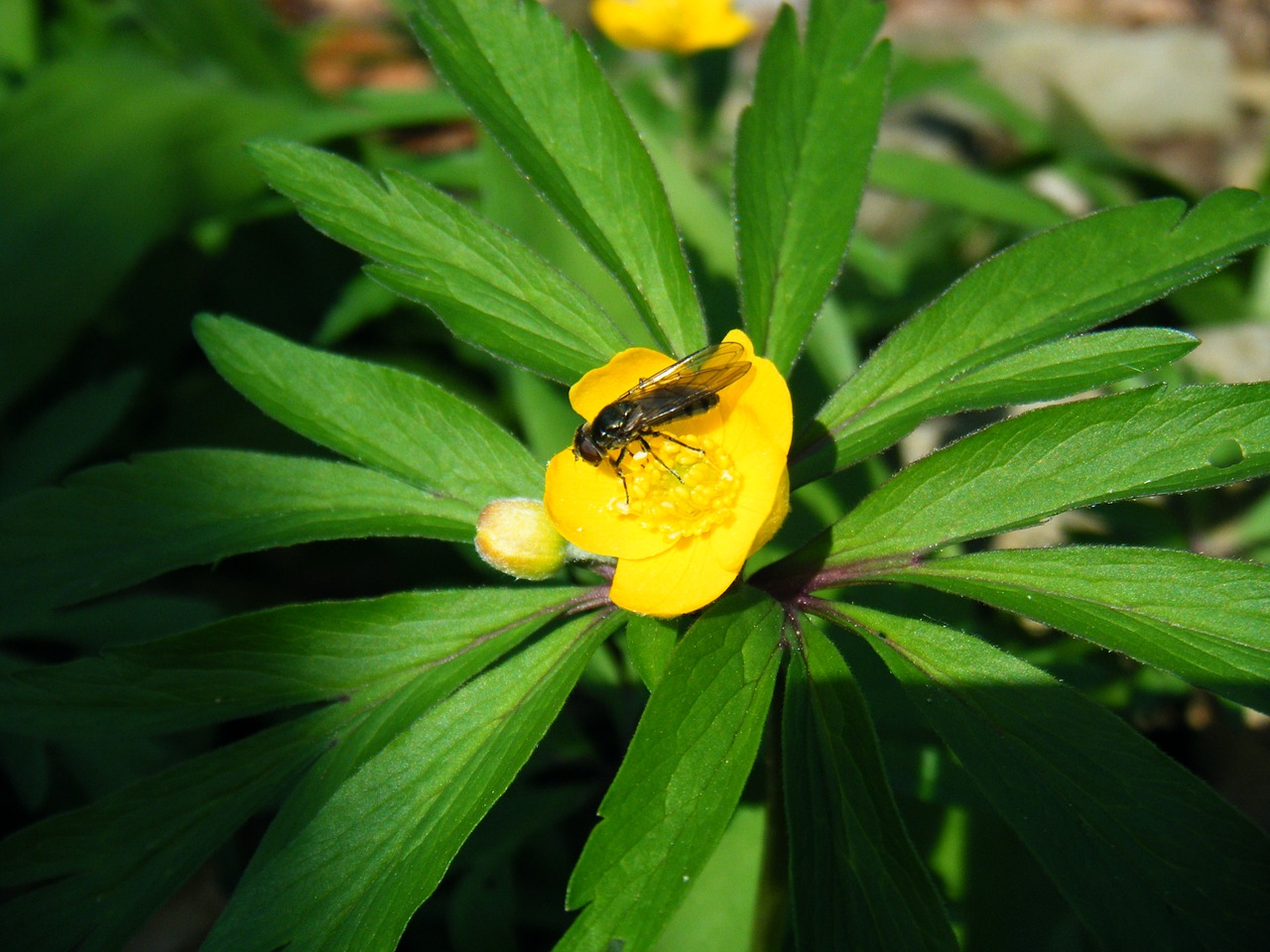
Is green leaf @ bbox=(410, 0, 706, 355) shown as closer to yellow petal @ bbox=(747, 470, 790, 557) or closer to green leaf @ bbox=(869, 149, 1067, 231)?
yellow petal @ bbox=(747, 470, 790, 557)

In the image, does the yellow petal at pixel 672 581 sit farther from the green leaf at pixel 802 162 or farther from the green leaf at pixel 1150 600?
the green leaf at pixel 802 162

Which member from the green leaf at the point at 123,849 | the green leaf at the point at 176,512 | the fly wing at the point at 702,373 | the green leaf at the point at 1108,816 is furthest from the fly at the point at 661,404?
the green leaf at the point at 123,849

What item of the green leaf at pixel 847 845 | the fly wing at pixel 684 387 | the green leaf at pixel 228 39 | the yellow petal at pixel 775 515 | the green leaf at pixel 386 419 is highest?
the green leaf at pixel 228 39

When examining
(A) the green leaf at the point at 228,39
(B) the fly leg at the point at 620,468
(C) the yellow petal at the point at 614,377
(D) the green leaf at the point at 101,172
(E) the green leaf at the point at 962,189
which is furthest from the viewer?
(A) the green leaf at the point at 228,39

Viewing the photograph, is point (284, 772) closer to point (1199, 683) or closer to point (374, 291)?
point (1199, 683)

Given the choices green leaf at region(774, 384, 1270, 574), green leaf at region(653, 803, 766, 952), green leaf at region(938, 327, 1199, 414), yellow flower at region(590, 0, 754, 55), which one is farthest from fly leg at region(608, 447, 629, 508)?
yellow flower at region(590, 0, 754, 55)

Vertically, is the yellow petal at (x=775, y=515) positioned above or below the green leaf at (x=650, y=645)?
above
